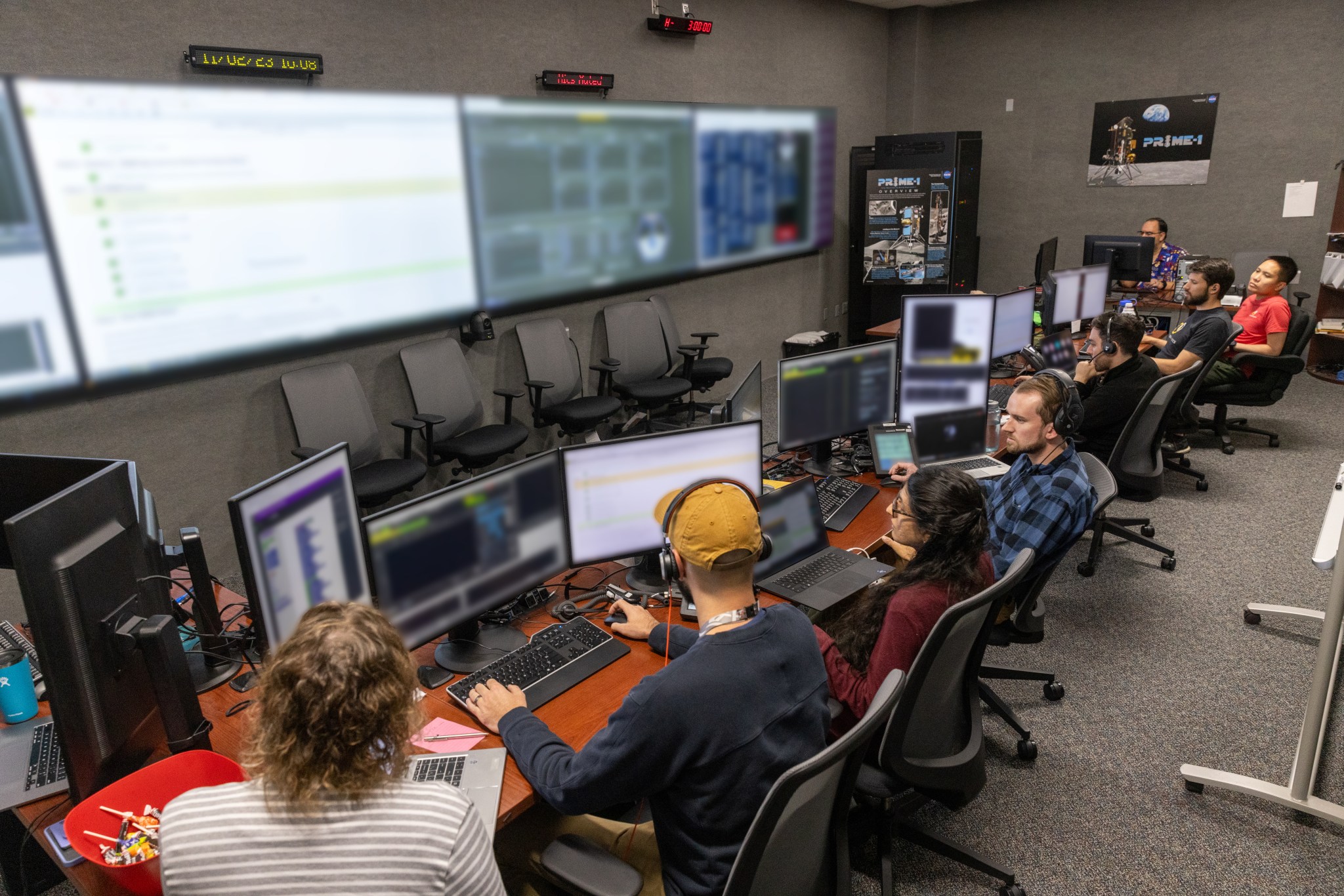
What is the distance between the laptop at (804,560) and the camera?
93.9 inches

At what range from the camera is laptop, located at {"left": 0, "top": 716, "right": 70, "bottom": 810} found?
1678mm

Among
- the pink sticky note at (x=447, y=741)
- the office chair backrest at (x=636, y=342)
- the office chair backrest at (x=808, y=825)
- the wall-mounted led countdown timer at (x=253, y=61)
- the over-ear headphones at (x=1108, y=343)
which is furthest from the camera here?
the office chair backrest at (x=636, y=342)

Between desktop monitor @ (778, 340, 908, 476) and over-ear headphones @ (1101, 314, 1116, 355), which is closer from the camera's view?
desktop monitor @ (778, 340, 908, 476)

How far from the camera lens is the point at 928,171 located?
23.2ft

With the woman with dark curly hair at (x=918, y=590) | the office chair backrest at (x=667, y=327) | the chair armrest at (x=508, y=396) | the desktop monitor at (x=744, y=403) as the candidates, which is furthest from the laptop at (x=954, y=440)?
the office chair backrest at (x=667, y=327)

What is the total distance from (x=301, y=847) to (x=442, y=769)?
1.97 ft

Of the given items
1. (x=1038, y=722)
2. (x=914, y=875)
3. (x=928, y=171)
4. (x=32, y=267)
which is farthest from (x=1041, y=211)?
(x=32, y=267)

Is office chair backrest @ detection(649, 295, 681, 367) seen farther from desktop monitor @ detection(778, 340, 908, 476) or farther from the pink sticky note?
the pink sticky note

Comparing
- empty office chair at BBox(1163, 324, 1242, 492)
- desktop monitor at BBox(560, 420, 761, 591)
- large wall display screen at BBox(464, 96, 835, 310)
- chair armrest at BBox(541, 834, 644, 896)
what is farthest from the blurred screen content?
large wall display screen at BBox(464, 96, 835, 310)

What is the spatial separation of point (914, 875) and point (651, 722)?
1327 mm

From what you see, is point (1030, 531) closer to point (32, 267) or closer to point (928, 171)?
point (32, 267)

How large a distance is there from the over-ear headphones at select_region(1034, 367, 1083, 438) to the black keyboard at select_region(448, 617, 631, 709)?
5.06 feet

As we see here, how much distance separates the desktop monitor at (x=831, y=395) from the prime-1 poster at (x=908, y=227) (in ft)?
14.1

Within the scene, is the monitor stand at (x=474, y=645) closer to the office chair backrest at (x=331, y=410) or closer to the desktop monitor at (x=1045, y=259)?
the office chair backrest at (x=331, y=410)
